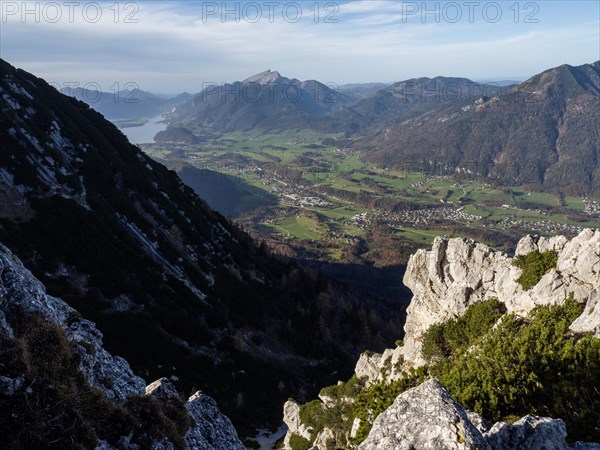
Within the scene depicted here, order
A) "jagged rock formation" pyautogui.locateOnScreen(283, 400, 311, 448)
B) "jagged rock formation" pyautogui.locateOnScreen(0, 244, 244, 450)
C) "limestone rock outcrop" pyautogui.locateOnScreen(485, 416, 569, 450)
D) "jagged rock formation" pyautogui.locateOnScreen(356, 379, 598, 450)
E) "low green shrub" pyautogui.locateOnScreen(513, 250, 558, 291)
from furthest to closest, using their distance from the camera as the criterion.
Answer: "jagged rock formation" pyautogui.locateOnScreen(283, 400, 311, 448) → "low green shrub" pyautogui.locateOnScreen(513, 250, 558, 291) → "jagged rock formation" pyautogui.locateOnScreen(0, 244, 244, 450) → "limestone rock outcrop" pyautogui.locateOnScreen(485, 416, 569, 450) → "jagged rock formation" pyautogui.locateOnScreen(356, 379, 598, 450)

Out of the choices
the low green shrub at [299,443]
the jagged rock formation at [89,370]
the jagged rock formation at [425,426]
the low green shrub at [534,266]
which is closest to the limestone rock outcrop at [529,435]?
the jagged rock formation at [425,426]

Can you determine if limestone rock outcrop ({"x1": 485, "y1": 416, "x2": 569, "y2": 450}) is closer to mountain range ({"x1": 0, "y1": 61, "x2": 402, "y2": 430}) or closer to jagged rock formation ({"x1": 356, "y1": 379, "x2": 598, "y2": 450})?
jagged rock formation ({"x1": 356, "y1": 379, "x2": 598, "y2": 450})

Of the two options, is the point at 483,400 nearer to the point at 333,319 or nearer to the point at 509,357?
the point at 509,357

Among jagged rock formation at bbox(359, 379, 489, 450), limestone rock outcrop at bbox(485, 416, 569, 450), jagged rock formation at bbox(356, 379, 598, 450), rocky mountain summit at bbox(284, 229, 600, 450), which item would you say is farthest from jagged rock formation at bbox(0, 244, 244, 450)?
limestone rock outcrop at bbox(485, 416, 569, 450)

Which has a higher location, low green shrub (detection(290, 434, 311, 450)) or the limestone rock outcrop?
the limestone rock outcrop

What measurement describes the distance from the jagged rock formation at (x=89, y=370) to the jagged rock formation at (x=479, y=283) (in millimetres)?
21175

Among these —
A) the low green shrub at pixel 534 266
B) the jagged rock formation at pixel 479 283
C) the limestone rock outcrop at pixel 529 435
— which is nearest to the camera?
the limestone rock outcrop at pixel 529 435

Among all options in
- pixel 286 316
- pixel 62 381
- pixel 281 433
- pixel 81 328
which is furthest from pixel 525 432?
pixel 286 316

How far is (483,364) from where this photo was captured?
81.0ft

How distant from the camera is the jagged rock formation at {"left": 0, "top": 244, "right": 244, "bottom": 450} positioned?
18.3 metres

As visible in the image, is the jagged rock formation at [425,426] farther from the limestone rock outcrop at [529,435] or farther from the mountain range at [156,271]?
the mountain range at [156,271]

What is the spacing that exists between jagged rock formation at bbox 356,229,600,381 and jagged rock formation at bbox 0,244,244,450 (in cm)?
2118

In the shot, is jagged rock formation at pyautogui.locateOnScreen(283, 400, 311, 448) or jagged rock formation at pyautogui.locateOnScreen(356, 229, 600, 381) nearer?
jagged rock formation at pyautogui.locateOnScreen(356, 229, 600, 381)

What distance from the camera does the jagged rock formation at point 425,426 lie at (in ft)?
47.0
